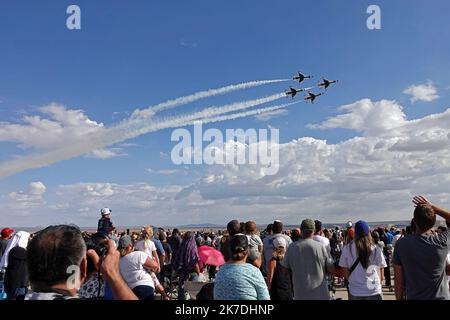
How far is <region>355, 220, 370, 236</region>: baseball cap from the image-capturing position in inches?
249

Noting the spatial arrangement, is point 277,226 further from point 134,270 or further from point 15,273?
point 15,273

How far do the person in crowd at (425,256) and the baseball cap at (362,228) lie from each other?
3.37 ft

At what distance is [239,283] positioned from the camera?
456 cm

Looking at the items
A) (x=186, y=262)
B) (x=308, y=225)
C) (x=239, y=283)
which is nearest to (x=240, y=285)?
(x=239, y=283)

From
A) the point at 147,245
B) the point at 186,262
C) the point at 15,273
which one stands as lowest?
the point at 186,262

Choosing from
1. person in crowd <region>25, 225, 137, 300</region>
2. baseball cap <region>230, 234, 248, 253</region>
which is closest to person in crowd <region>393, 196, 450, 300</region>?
baseball cap <region>230, 234, 248, 253</region>

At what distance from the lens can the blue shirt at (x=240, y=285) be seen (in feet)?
14.9

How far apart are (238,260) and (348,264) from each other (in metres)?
2.49

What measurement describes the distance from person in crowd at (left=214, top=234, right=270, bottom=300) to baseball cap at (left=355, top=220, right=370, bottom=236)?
7.51ft

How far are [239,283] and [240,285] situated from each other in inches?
0.9
